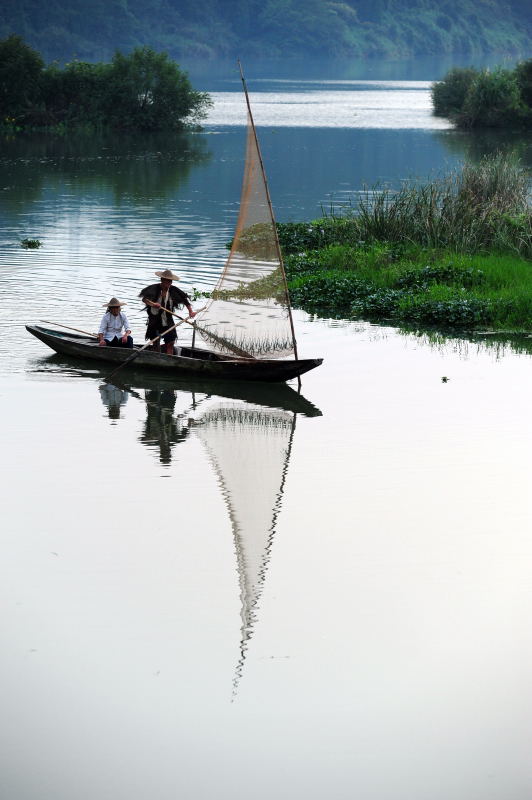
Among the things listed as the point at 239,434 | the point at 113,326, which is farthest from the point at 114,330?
the point at 239,434

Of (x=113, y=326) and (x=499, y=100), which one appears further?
(x=499, y=100)

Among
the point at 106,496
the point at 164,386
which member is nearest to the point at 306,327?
the point at 164,386

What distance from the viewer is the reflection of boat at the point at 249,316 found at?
17.9m

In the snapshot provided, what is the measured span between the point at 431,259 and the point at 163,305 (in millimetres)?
9256

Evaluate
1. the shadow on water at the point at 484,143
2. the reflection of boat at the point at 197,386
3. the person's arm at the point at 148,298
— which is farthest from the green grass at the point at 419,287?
the shadow on water at the point at 484,143

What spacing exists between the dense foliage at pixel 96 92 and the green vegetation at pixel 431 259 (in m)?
47.2

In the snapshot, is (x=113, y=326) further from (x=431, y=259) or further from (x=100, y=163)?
(x=100, y=163)

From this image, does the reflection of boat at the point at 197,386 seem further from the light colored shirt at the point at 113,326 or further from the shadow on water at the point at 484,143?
the shadow on water at the point at 484,143

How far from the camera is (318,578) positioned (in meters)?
11.5

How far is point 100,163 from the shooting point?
2267 inches

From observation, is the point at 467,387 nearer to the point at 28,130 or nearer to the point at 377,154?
the point at 377,154

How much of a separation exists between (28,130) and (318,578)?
6762cm

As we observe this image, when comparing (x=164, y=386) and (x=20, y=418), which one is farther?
(x=164, y=386)

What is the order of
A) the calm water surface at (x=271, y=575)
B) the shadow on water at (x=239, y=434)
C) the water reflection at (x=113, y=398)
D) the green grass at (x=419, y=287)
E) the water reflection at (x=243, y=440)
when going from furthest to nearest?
the green grass at (x=419, y=287)
the water reflection at (x=113, y=398)
the shadow on water at (x=239, y=434)
the water reflection at (x=243, y=440)
the calm water surface at (x=271, y=575)
